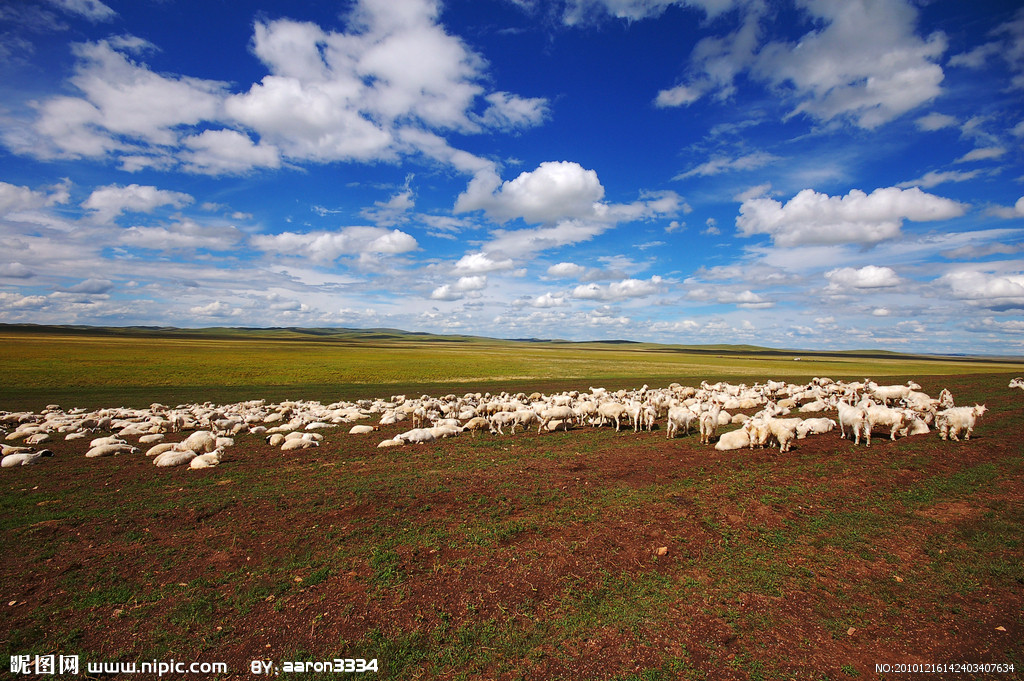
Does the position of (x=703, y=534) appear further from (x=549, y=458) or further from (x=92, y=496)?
(x=92, y=496)

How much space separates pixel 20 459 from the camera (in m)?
15.5

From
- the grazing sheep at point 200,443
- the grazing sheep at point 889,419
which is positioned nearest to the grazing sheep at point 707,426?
the grazing sheep at point 889,419

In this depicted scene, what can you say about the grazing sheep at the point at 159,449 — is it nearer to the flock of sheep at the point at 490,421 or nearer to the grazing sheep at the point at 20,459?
the flock of sheep at the point at 490,421

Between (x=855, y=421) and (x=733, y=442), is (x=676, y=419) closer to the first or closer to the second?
(x=733, y=442)

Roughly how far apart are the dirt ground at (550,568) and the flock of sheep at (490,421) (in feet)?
6.69

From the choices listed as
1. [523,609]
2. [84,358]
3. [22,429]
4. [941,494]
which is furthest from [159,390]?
[941,494]

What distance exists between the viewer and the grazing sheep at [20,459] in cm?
1527

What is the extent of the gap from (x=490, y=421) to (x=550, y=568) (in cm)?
1299

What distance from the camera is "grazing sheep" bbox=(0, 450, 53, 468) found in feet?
50.1

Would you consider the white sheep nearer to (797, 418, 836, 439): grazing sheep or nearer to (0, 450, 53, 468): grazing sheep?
(797, 418, 836, 439): grazing sheep

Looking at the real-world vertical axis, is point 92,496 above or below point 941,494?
below

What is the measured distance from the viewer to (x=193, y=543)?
31.3 feet

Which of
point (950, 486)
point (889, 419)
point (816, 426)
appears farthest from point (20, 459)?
point (889, 419)

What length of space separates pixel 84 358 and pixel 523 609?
78.8 meters
